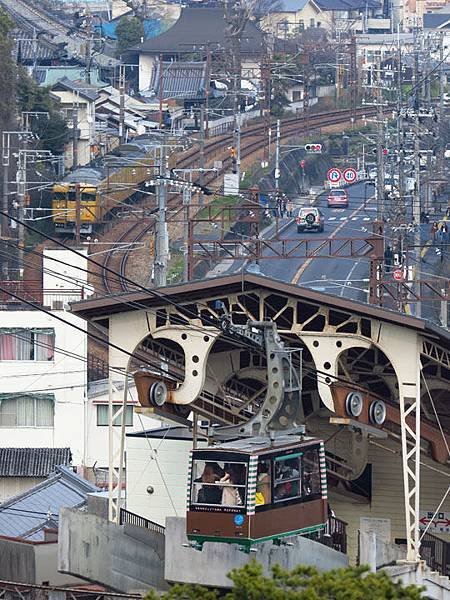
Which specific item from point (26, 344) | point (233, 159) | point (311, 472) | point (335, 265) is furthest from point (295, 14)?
point (311, 472)

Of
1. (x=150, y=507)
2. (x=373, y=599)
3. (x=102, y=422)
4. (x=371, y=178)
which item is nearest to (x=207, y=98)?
(x=371, y=178)

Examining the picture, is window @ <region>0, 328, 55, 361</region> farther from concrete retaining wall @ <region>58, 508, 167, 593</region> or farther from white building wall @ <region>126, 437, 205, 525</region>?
concrete retaining wall @ <region>58, 508, 167, 593</region>

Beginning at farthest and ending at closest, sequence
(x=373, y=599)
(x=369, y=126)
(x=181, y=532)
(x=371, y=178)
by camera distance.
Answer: (x=369, y=126), (x=371, y=178), (x=181, y=532), (x=373, y=599)

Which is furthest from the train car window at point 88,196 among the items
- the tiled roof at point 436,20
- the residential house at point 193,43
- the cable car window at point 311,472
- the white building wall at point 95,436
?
the tiled roof at point 436,20

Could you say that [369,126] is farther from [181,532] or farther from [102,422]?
[181,532]

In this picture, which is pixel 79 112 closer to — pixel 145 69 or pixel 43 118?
pixel 43 118

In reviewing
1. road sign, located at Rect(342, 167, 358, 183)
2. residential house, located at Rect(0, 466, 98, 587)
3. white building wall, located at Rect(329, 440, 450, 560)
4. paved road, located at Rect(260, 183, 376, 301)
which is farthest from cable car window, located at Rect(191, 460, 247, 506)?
road sign, located at Rect(342, 167, 358, 183)
